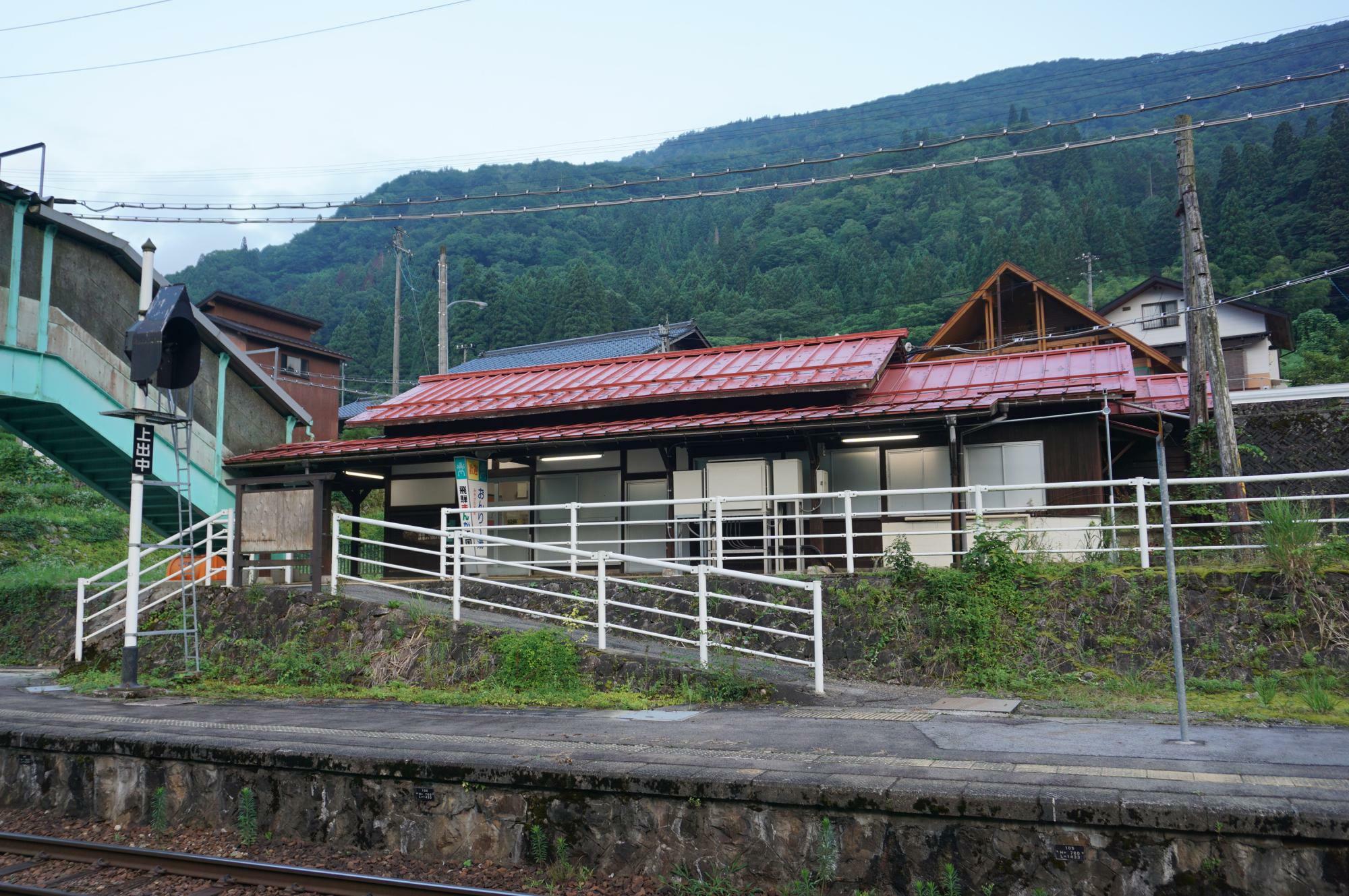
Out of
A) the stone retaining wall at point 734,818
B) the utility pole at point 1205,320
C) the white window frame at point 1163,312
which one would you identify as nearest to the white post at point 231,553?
the stone retaining wall at point 734,818

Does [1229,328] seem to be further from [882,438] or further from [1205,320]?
[882,438]

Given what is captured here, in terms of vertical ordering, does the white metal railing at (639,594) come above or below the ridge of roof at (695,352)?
below

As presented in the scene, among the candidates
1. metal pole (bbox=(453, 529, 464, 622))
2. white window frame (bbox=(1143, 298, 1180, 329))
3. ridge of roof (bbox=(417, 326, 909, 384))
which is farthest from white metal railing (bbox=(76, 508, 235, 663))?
white window frame (bbox=(1143, 298, 1180, 329))

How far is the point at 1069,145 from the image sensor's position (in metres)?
16.1

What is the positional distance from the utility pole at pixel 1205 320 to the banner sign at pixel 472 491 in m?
12.0

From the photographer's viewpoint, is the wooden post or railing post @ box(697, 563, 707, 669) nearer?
railing post @ box(697, 563, 707, 669)

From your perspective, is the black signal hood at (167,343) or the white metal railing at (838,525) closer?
the black signal hood at (167,343)

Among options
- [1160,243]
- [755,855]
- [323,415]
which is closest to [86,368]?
[755,855]

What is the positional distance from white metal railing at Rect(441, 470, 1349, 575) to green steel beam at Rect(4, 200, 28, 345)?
6910 mm

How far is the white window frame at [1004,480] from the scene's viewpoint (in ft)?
51.0

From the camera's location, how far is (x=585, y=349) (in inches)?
1419

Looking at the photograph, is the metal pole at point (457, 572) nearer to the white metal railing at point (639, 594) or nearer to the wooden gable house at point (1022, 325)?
the white metal railing at point (639, 594)

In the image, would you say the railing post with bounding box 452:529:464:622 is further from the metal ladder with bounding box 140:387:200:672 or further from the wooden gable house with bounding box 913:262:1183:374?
the wooden gable house with bounding box 913:262:1183:374

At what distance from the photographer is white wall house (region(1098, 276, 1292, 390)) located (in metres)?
39.1
